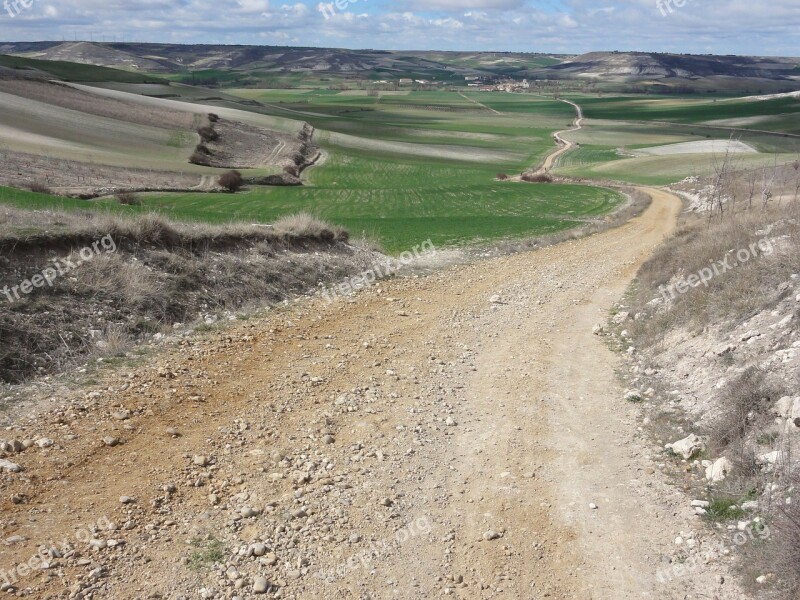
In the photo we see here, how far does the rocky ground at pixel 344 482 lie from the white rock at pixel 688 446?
0.88 feet

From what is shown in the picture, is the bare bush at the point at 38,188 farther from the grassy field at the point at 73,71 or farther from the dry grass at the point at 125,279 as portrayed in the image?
the grassy field at the point at 73,71

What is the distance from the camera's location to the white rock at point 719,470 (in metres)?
9.10

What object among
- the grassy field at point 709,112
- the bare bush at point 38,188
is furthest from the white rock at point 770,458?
the grassy field at point 709,112

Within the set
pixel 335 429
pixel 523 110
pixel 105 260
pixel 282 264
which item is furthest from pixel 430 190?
pixel 523 110

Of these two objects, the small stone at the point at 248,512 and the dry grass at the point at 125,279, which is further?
the dry grass at the point at 125,279

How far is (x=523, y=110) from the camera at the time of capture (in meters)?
182

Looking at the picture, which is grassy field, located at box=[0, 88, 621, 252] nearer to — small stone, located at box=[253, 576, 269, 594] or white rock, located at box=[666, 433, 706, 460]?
white rock, located at box=[666, 433, 706, 460]

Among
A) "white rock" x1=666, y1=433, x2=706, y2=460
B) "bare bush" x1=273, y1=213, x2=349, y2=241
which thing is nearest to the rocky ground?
"white rock" x1=666, y1=433, x2=706, y2=460

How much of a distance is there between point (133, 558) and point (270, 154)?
7867cm

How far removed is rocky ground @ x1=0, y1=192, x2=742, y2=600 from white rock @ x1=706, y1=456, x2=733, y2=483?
24.7 inches

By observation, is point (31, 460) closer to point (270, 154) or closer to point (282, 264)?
point (282, 264)

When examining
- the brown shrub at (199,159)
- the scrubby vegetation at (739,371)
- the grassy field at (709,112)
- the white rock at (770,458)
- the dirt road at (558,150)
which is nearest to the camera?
the scrubby vegetation at (739,371)

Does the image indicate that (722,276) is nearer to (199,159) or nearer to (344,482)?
(344,482)

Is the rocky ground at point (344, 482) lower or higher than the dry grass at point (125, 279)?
lower
